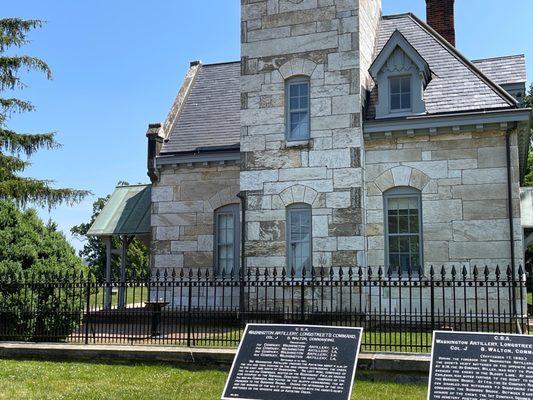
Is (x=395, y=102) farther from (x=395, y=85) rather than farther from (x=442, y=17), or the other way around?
(x=442, y=17)

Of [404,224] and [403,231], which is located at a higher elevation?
[404,224]

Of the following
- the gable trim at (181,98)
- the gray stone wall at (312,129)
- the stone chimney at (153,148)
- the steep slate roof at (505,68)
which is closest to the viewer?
the gray stone wall at (312,129)

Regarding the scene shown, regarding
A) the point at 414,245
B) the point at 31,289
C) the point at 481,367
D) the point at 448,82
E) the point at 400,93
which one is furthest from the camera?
the point at 448,82

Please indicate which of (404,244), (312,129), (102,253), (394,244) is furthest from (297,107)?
(102,253)

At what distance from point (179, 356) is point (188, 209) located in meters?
7.78

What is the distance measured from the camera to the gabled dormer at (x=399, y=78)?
14750mm

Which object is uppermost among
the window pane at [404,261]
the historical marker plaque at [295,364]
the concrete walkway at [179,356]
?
the window pane at [404,261]

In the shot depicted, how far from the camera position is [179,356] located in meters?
10.0

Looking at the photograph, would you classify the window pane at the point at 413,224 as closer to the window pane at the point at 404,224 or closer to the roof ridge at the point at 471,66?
the window pane at the point at 404,224

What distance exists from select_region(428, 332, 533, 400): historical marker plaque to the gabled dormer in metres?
9.67

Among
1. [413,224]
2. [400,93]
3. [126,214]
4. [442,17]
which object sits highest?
[442,17]

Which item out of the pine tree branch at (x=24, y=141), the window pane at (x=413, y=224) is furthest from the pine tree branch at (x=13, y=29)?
the window pane at (x=413, y=224)

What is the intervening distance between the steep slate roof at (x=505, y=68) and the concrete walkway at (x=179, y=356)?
978 centimetres

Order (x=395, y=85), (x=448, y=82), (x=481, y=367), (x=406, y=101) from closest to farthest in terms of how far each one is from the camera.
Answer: (x=481, y=367) → (x=406, y=101) → (x=395, y=85) → (x=448, y=82)
